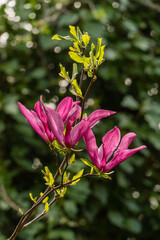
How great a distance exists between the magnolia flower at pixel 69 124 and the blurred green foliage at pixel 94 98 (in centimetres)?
107

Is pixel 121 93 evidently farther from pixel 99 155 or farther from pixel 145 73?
pixel 99 155

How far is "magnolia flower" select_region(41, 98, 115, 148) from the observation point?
1.33ft

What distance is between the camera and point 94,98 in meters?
1.78

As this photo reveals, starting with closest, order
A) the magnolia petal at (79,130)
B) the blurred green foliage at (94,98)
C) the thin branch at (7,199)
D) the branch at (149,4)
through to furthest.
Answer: the magnolia petal at (79,130) → the thin branch at (7,199) → the blurred green foliage at (94,98) → the branch at (149,4)

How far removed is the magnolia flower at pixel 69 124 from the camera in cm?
41

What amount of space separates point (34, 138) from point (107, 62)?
50 centimetres

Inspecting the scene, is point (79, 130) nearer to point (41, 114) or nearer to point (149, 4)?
point (41, 114)

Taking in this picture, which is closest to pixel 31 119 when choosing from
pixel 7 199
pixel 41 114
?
pixel 41 114

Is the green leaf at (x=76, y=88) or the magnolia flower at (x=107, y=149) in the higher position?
the green leaf at (x=76, y=88)

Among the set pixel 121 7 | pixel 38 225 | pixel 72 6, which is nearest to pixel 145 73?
pixel 121 7

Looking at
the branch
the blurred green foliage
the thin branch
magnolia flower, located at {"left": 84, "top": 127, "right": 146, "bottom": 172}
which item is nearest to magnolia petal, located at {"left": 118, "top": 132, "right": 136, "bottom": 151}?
magnolia flower, located at {"left": 84, "top": 127, "right": 146, "bottom": 172}

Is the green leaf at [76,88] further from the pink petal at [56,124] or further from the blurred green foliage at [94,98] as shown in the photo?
the blurred green foliage at [94,98]

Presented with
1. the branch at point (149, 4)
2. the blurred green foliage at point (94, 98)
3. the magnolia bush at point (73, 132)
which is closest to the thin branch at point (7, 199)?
the blurred green foliage at point (94, 98)

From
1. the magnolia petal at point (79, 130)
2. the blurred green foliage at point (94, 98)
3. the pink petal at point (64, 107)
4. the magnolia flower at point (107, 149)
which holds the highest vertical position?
the pink petal at point (64, 107)
